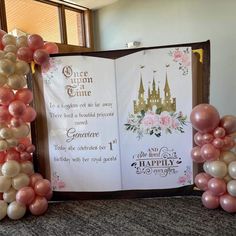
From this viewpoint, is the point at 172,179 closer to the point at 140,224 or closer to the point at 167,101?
the point at 140,224

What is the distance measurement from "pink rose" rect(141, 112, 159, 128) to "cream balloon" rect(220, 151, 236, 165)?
0.62m

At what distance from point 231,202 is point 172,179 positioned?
0.56 meters

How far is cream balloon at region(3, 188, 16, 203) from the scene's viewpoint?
2219 millimetres

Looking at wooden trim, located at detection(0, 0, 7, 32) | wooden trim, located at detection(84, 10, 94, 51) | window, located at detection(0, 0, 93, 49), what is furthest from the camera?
wooden trim, located at detection(84, 10, 94, 51)

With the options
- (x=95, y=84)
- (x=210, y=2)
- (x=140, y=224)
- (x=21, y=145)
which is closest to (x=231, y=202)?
(x=140, y=224)

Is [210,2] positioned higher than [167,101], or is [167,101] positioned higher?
[210,2]

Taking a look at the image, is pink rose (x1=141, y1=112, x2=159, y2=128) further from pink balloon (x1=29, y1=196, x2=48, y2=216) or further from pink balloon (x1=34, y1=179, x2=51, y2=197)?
pink balloon (x1=29, y1=196, x2=48, y2=216)

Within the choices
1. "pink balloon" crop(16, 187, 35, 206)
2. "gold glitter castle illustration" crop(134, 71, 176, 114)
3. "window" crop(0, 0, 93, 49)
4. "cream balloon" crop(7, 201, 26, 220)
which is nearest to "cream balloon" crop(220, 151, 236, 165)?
"gold glitter castle illustration" crop(134, 71, 176, 114)

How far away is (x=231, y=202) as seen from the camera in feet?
6.81

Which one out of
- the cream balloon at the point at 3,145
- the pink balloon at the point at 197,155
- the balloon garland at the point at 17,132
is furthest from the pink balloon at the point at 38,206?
the pink balloon at the point at 197,155

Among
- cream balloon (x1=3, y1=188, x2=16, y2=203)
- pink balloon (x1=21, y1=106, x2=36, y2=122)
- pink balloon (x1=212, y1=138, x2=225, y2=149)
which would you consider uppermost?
pink balloon (x1=21, y1=106, x2=36, y2=122)

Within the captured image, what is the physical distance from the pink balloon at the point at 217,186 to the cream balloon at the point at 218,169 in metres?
0.04

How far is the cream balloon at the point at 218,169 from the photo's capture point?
6.84 feet

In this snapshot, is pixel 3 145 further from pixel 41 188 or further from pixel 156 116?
pixel 156 116
